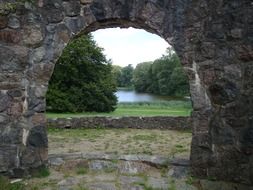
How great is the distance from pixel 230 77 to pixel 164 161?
68.5 inches

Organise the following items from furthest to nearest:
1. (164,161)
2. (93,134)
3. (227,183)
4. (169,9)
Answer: (93,134), (164,161), (169,9), (227,183)

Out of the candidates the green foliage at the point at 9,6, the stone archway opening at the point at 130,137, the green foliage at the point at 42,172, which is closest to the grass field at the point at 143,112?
the stone archway opening at the point at 130,137

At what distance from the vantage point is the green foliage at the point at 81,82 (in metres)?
17.1

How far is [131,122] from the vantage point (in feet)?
42.4

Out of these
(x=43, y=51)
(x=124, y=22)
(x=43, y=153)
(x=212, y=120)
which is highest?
(x=124, y=22)

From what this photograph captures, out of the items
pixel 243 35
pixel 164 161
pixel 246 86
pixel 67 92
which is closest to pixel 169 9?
pixel 243 35

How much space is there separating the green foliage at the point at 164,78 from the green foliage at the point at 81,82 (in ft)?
69.9

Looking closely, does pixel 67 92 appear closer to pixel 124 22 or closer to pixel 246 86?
pixel 124 22

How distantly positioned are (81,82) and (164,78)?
32.8 meters

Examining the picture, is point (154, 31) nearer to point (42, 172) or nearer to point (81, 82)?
point (42, 172)

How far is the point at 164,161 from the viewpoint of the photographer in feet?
19.2

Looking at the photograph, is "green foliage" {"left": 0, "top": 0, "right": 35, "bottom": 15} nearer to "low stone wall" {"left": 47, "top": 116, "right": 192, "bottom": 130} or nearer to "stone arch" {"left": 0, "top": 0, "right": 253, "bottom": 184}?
"stone arch" {"left": 0, "top": 0, "right": 253, "bottom": 184}

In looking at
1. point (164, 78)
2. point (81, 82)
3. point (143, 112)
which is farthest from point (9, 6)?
point (164, 78)

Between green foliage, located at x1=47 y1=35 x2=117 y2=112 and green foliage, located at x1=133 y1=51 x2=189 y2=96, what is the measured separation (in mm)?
21291
